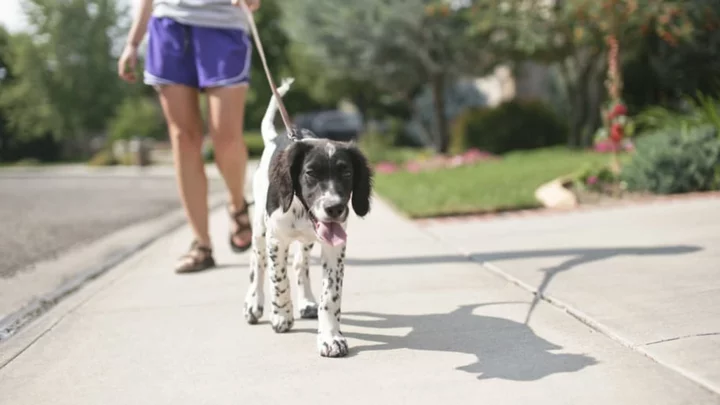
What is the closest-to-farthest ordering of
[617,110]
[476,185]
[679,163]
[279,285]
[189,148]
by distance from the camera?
[279,285] < [189,148] < [679,163] < [617,110] < [476,185]

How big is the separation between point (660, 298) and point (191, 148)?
308 cm

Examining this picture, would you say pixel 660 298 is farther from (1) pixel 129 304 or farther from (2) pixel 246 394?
(1) pixel 129 304

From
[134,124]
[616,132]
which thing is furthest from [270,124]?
[134,124]

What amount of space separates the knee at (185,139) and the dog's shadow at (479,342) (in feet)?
6.14

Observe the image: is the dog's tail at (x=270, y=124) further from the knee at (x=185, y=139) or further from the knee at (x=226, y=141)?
the knee at (x=185, y=139)

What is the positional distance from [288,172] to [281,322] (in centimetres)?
82

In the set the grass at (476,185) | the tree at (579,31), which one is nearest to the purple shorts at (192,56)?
the grass at (476,185)

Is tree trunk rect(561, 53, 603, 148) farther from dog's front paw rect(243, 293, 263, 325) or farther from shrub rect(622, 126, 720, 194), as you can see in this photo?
dog's front paw rect(243, 293, 263, 325)

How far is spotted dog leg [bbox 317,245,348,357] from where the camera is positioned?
10.4ft

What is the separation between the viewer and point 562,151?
48.1 ft

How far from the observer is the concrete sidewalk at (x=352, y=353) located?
8.59 feet

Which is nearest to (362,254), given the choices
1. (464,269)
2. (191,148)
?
(464,269)

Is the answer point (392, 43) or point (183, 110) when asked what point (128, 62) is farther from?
point (392, 43)

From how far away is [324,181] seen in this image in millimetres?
2986
